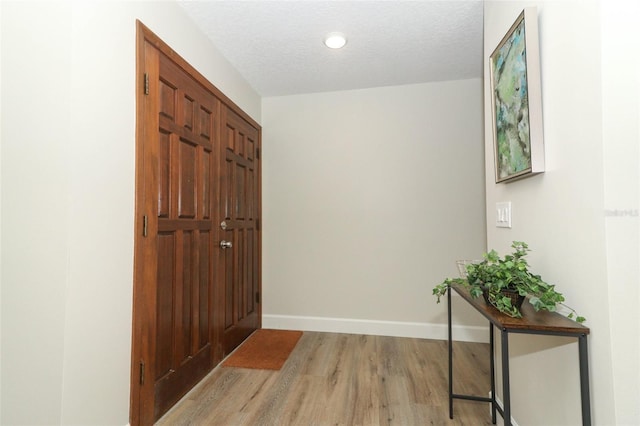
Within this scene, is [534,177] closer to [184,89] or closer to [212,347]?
[184,89]

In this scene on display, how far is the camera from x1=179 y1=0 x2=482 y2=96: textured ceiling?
1922 millimetres

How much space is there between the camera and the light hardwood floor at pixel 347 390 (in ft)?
5.58

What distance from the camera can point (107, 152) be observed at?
1.37m

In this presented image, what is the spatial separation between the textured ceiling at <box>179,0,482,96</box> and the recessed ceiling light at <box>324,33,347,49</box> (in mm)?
45

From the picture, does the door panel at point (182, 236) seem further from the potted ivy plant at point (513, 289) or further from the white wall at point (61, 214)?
the potted ivy plant at point (513, 289)

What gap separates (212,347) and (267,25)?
232cm

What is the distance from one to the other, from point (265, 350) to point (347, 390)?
0.90 m

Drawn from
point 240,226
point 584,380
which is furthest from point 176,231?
point 584,380

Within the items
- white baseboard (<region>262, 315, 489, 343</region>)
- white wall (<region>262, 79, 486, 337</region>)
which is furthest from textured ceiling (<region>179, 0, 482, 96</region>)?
white baseboard (<region>262, 315, 489, 343</region>)

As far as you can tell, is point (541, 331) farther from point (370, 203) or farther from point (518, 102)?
point (370, 203)

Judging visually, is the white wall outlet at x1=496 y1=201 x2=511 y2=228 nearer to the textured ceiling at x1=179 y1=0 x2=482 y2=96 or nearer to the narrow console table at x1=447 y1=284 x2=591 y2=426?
the narrow console table at x1=447 y1=284 x2=591 y2=426

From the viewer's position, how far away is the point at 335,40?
2232mm

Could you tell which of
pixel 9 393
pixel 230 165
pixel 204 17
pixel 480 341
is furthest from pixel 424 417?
pixel 204 17

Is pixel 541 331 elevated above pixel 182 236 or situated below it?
below
